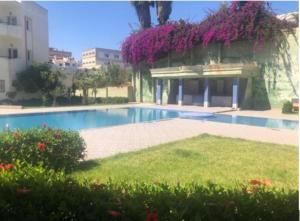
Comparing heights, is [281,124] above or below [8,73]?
below

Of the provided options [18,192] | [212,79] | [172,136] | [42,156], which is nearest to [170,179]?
[42,156]

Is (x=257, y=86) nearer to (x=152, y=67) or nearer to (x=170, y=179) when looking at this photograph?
(x=152, y=67)

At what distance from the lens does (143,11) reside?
34156 mm

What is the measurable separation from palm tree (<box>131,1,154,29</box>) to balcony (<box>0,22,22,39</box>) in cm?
1219

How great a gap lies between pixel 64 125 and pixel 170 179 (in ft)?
43.9

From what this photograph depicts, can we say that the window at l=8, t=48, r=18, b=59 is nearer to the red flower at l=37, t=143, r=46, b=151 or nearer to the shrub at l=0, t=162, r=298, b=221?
the red flower at l=37, t=143, r=46, b=151

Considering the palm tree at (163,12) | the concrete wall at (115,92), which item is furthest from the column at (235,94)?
the concrete wall at (115,92)

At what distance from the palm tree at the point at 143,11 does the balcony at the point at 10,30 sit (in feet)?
40.0

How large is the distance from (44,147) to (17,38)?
2807cm

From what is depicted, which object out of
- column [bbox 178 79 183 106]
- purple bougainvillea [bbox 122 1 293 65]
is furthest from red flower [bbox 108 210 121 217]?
column [bbox 178 79 183 106]

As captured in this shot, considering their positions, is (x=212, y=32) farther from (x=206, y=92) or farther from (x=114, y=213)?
(x=114, y=213)

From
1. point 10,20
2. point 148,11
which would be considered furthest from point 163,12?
point 10,20

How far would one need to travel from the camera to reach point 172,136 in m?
11.8

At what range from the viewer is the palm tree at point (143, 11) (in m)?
34.1
